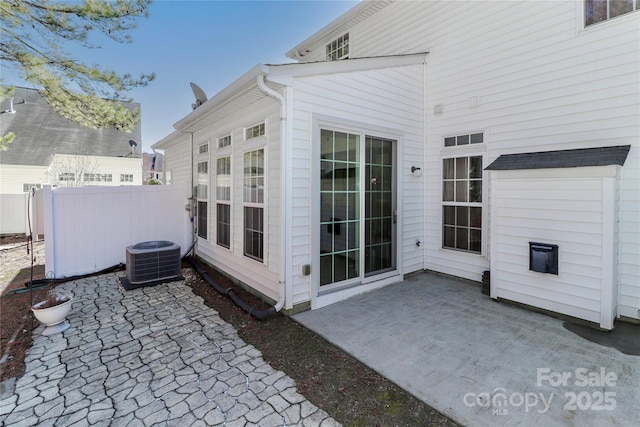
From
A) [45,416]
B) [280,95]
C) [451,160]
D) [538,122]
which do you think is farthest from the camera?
[451,160]

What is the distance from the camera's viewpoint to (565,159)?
365 cm

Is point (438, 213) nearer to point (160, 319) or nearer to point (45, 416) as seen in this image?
point (160, 319)

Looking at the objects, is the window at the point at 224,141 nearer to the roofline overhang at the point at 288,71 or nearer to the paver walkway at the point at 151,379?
the roofline overhang at the point at 288,71

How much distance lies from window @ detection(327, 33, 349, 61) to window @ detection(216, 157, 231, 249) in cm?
422

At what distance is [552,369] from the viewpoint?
2.54 m

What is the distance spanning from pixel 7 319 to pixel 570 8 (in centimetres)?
871

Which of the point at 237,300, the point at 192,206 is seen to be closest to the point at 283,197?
the point at 237,300

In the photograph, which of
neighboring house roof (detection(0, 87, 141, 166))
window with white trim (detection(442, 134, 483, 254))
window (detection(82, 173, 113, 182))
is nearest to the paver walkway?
window with white trim (detection(442, 134, 483, 254))

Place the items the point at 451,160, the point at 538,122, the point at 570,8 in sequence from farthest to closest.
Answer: the point at 451,160 < the point at 538,122 < the point at 570,8

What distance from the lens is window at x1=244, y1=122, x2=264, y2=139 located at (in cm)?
435

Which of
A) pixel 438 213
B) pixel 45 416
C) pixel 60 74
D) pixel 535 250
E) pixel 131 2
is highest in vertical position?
pixel 131 2

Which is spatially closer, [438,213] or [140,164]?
[438,213]

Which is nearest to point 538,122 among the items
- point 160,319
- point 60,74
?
point 160,319

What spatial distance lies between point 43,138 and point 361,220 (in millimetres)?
21202
